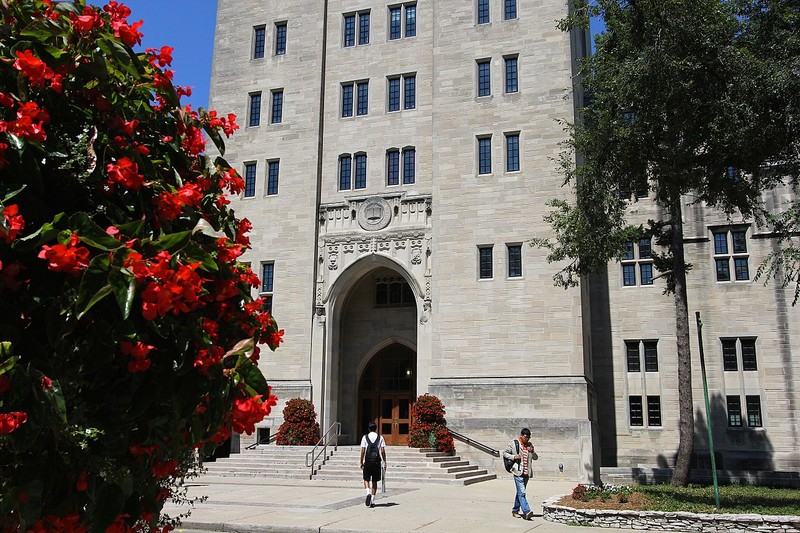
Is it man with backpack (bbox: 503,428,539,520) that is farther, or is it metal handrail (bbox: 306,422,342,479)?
metal handrail (bbox: 306,422,342,479)

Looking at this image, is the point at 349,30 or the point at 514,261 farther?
the point at 349,30

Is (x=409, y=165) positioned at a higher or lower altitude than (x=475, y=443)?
higher

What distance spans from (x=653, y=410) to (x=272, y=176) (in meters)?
18.9

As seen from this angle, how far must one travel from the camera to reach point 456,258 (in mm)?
28250

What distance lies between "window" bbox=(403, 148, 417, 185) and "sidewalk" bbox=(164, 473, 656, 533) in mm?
13043

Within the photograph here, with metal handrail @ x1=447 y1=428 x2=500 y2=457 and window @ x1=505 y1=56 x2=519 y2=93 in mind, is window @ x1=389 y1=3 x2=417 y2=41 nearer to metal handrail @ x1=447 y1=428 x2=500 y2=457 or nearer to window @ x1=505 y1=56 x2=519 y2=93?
window @ x1=505 y1=56 x2=519 y2=93

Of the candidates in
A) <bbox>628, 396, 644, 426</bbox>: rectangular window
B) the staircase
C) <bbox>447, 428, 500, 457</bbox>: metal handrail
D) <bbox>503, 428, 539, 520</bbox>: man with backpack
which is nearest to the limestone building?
<bbox>628, 396, 644, 426</bbox>: rectangular window

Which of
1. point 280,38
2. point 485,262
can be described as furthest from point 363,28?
point 485,262

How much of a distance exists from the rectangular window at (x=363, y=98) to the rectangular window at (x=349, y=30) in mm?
2130

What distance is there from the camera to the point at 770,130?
14.4m

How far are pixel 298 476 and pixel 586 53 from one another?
24.0 metres

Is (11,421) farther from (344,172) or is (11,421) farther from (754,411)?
(754,411)

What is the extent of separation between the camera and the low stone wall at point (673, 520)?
12102 mm

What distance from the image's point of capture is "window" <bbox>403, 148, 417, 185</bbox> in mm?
30266
